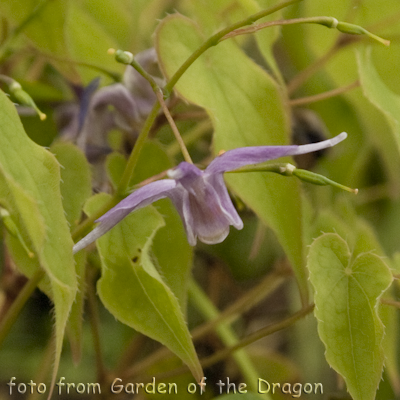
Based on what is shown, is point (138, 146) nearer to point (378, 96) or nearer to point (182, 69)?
point (182, 69)

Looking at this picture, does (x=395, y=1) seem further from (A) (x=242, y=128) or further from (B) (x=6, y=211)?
(B) (x=6, y=211)

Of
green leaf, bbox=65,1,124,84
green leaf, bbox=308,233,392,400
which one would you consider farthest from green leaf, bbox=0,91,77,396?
green leaf, bbox=65,1,124,84

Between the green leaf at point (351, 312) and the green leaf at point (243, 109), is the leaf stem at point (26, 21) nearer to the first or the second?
the green leaf at point (243, 109)

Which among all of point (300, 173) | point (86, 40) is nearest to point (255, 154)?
point (300, 173)

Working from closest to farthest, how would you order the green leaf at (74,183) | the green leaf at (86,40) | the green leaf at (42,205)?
the green leaf at (42,205) < the green leaf at (74,183) < the green leaf at (86,40)

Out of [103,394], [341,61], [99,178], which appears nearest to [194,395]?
[103,394]

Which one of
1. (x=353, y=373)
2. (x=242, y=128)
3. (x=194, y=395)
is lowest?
(x=194, y=395)

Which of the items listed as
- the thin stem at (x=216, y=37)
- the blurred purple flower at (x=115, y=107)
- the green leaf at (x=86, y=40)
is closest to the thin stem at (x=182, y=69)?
the thin stem at (x=216, y=37)
